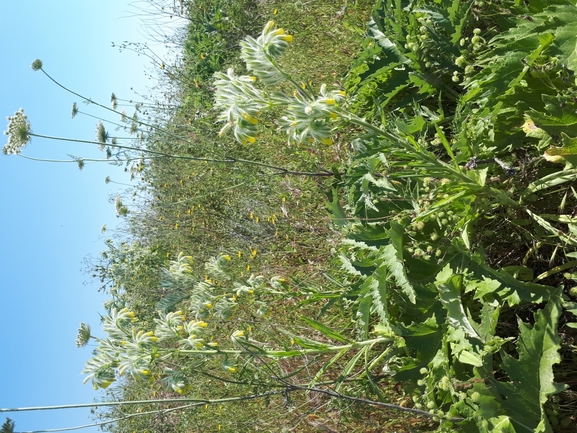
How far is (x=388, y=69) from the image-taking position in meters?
3.06

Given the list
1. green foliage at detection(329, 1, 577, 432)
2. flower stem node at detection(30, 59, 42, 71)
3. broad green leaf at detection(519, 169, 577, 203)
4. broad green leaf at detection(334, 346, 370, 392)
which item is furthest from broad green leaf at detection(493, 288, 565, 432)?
flower stem node at detection(30, 59, 42, 71)

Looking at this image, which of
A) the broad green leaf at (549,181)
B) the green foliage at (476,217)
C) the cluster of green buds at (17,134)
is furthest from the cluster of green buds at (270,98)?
the cluster of green buds at (17,134)

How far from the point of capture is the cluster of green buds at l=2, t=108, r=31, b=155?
13.5 ft

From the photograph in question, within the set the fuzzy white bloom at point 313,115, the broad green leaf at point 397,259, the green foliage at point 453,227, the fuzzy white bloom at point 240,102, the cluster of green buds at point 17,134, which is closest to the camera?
the fuzzy white bloom at point 313,115

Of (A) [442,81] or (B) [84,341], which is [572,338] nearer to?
(A) [442,81]

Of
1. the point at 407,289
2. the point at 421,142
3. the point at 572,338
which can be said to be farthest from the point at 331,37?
the point at 572,338

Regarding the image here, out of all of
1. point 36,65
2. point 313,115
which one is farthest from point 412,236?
point 36,65

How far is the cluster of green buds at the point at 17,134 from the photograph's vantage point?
412 cm

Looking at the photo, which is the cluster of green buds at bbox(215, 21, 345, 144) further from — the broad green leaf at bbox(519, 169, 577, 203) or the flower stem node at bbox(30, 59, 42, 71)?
the flower stem node at bbox(30, 59, 42, 71)

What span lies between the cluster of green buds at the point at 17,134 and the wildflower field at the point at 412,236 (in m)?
0.02

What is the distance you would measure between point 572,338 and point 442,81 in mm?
1618

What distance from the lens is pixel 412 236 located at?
107 inches

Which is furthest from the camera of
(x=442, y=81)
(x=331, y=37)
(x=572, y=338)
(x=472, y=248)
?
(x=331, y=37)

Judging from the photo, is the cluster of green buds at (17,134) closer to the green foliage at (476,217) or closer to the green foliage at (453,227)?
the green foliage at (453,227)
